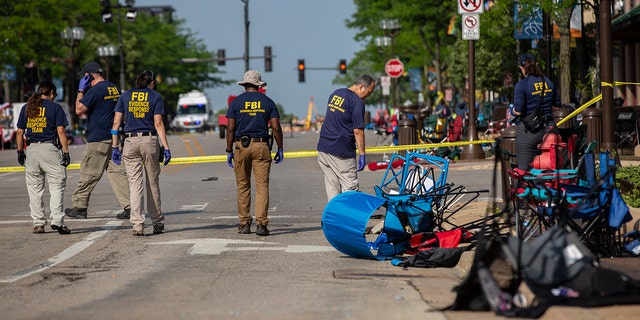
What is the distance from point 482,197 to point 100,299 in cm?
917

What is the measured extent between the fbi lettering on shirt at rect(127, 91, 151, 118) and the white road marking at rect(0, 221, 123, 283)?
1430 mm

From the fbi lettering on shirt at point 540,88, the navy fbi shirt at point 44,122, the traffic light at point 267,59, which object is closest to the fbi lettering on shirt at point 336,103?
the fbi lettering on shirt at point 540,88

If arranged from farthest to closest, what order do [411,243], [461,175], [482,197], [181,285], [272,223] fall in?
[461,175] → [482,197] → [272,223] → [411,243] → [181,285]

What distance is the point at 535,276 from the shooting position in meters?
7.72

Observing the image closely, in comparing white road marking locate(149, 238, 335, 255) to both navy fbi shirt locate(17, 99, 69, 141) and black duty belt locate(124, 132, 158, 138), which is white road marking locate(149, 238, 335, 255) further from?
navy fbi shirt locate(17, 99, 69, 141)

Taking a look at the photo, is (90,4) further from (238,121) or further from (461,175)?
(238,121)

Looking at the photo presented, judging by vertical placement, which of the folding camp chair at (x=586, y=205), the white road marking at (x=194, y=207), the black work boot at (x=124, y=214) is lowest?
the white road marking at (x=194, y=207)

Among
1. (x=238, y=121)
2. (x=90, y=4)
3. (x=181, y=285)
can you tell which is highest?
(x=90, y=4)

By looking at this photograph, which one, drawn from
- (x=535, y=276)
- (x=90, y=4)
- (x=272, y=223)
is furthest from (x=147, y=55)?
(x=535, y=276)

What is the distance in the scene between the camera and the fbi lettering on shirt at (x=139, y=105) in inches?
541

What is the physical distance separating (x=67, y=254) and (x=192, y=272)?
2087 mm

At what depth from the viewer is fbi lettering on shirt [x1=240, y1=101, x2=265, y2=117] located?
44.3ft

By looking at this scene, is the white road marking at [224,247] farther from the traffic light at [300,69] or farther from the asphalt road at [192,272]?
the traffic light at [300,69]

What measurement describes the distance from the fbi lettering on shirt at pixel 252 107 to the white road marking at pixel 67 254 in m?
2.14
